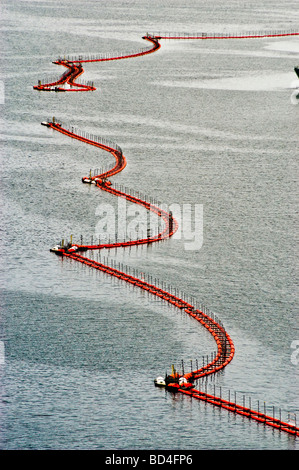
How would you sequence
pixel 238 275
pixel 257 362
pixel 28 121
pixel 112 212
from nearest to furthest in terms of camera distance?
1. pixel 257 362
2. pixel 238 275
3. pixel 112 212
4. pixel 28 121

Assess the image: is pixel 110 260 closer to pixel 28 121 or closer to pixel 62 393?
pixel 62 393

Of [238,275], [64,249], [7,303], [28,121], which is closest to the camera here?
[7,303]

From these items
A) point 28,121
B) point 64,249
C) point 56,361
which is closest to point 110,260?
point 64,249

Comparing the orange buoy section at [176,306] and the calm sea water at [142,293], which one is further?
the orange buoy section at [176,306]

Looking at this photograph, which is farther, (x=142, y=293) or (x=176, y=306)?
(x=142, y=293)

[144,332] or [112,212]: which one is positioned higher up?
[112,212]

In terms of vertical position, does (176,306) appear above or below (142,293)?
below

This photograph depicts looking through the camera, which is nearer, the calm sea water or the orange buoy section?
the calm sea water

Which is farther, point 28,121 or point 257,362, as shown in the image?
point 28,121
